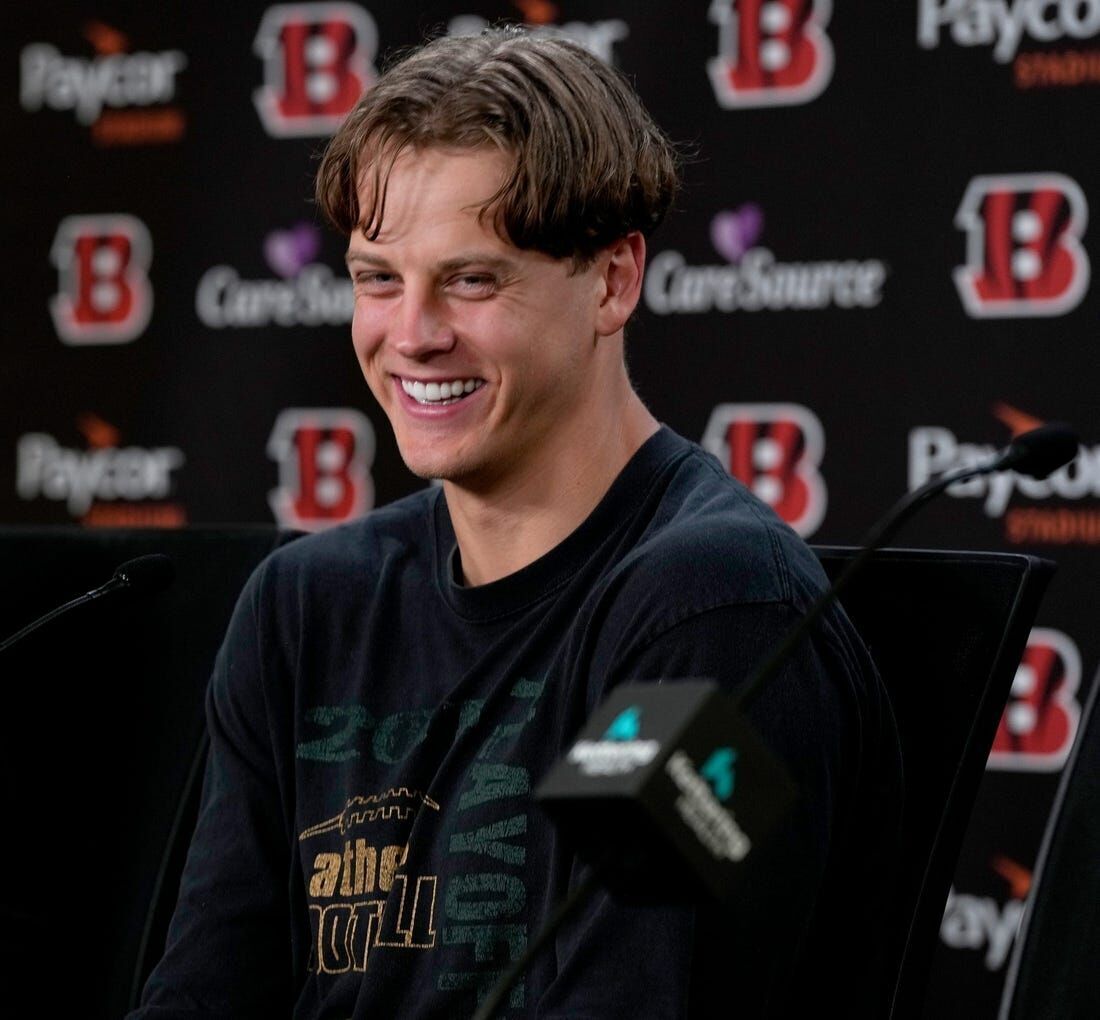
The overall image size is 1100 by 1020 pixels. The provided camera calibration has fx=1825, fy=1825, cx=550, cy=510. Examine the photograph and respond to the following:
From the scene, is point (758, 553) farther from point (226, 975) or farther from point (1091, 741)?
point (226, 975)

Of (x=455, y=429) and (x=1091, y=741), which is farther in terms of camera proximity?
(x=455, y=429)

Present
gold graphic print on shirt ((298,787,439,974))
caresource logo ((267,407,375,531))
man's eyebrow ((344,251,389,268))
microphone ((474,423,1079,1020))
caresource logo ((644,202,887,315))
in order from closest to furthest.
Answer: microphone ((474,423,1079,1020)) → gold graphic print on shirt ((298,787,439,974)) → man's eyebrow ((344,251,389,268)) → caresource logo ((644,202,887,315)) → caresource logo ((267,407,375,531))

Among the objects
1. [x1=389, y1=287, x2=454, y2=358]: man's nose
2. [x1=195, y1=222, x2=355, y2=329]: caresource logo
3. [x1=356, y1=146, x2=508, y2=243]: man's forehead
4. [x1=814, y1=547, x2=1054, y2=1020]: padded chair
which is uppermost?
[x1=356, y1=146, x2=508, y2=243]: man's forehead

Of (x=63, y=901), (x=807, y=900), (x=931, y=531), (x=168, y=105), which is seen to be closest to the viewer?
(x=807, y=900)

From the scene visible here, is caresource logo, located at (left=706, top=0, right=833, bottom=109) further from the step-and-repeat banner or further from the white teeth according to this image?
the white teeth

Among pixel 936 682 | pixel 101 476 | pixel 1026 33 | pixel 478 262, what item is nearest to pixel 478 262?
pixel 478 262

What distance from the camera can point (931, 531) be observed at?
9.05ft

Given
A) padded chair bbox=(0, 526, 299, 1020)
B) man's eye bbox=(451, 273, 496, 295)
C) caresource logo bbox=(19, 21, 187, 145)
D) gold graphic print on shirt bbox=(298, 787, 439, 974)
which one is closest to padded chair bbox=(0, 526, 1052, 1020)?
padded chair bbox=(0, 526, 299, 1020)

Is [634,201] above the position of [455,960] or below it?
above

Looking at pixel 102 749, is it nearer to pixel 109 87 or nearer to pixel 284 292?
pixel 284 292

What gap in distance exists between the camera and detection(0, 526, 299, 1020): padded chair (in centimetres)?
163

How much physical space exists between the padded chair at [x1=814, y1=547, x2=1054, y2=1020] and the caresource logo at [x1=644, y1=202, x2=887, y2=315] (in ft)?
5.05

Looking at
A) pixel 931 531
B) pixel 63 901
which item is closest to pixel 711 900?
pixel 63 901

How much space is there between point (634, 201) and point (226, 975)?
729mm
